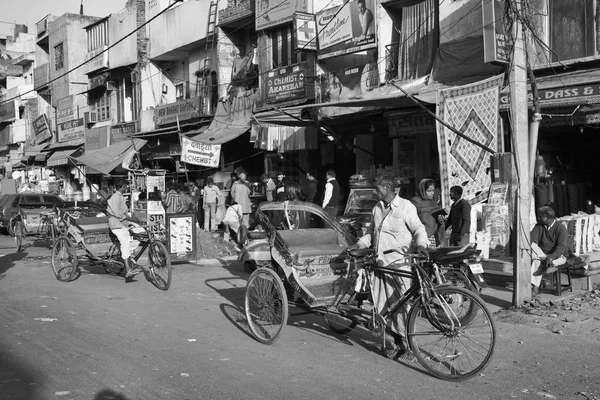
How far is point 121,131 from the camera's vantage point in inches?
1181

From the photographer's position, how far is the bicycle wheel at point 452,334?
16.8 ft

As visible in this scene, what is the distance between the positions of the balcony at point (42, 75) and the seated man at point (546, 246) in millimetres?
35129

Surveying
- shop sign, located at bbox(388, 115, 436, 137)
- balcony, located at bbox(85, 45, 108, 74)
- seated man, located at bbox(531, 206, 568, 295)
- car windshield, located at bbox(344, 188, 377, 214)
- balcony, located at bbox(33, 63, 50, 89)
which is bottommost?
seated man, located at bbox(531, 206, 568, 295)

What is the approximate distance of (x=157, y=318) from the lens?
801 centimetres

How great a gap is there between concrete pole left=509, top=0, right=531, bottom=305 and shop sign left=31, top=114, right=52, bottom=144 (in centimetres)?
3474

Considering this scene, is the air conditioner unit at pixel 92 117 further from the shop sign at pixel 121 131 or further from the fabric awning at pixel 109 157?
the fabric awning at pixel 109 157

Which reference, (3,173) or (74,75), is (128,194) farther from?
(3,173)

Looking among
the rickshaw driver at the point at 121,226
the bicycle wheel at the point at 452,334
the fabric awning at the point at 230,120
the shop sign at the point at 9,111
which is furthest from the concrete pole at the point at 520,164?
the shop sign at the point at 9,111

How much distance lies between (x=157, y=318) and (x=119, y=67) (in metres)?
23.8

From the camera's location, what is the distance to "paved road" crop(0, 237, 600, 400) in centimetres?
511

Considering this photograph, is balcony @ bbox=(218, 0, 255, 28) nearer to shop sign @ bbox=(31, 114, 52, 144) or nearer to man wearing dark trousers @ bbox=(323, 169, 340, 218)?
man wearing dark trousers @ bbox=(323, 169, 340, 218)

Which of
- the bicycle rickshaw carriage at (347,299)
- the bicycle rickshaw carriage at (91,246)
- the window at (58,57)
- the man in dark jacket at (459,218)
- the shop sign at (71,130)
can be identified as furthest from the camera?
the window at (58,57)

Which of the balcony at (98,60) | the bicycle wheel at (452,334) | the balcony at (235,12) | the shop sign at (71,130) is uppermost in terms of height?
the balcony at (98,60)

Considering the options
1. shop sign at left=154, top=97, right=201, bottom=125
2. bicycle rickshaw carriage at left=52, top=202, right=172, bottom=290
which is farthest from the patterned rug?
shop sign at left=154, top=97, right=201, bottom=125
